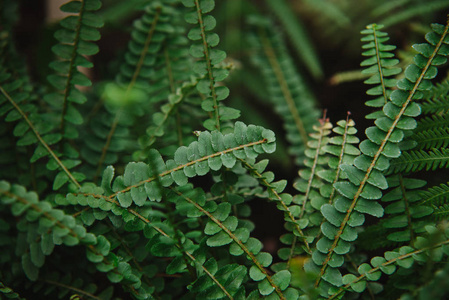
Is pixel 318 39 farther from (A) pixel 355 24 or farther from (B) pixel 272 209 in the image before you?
(B) pixel 272 209

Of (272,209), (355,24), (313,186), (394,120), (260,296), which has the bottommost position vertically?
(272,209)

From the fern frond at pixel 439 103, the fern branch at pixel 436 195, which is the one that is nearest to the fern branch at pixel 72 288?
the fern branch at pixel 436 195

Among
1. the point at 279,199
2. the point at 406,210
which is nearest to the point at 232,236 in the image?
the point at 279,199

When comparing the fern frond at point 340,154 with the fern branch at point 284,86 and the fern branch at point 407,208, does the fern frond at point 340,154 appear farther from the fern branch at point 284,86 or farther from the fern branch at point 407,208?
the fern branch at point 284,86

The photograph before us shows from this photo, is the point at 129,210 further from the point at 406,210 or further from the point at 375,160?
the point at 406,210

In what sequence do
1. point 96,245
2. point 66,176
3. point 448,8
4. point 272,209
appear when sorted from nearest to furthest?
point 96,245 → point 66,176 → point 448,8 → point 272,209

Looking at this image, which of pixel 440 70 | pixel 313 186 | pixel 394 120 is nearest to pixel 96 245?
pixel 313 186

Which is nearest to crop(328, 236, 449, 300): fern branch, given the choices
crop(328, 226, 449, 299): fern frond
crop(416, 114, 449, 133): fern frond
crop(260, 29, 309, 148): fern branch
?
crop(328, 226, 449, 299): fern frond
